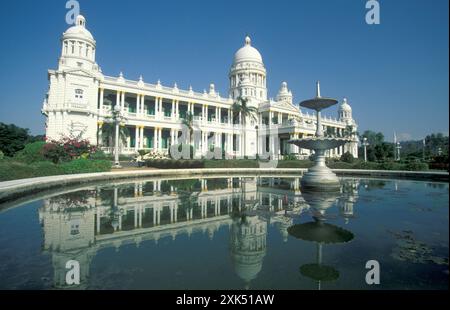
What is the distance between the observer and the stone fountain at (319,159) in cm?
1368

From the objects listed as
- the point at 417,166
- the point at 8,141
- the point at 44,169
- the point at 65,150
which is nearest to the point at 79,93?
the point at 8,141

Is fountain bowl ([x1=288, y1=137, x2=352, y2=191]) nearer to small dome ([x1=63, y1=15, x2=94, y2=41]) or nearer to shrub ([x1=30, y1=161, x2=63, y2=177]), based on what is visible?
shrub ([x1=30, y1=161, x2=63, y2=177])

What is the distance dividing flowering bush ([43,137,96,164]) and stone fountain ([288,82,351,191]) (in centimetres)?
2060

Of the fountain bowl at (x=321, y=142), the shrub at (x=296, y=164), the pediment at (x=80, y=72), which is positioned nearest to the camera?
the fountain bowl at (x=321, y=142)

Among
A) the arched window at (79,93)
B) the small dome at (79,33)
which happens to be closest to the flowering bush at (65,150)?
the arched window at (79,93)

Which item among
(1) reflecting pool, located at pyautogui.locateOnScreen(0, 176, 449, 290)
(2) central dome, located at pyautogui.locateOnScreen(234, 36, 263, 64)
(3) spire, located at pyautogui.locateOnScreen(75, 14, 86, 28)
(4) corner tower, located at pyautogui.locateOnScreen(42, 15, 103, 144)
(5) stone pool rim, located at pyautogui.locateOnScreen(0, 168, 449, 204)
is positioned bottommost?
(1) reflecting pool, located at pyautogui.locateOnScreen(0, 176, 449, 290)

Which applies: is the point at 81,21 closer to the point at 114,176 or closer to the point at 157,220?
the point at 114,176

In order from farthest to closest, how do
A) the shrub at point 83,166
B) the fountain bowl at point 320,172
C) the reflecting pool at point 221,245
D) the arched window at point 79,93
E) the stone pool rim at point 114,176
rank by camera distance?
the arched window at point 79,93 → the shrub at point 83,166 → the fountain bowl at point 320,172 → the stone pool rim at point 114,176 → the reflecting pool at point 221,245

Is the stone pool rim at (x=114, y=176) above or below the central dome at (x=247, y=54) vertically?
below

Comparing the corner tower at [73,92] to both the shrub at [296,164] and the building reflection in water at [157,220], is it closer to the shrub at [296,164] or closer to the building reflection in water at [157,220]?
the shrub at [296,164]

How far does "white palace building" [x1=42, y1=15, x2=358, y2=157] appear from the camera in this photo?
34.8 metres

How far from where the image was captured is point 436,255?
191 inches

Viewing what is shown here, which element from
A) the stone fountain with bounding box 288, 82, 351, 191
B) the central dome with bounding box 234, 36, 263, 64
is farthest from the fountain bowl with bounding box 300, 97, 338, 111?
the central dome with bounding box 234, 36, 263, 64

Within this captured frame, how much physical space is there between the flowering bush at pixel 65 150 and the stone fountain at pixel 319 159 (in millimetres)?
20598
